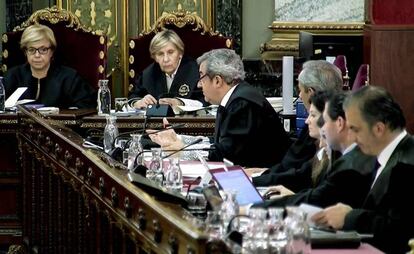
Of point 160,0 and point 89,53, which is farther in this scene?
point 160,0

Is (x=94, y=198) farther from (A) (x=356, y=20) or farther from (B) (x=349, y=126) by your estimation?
(A) (x=356, y=20)

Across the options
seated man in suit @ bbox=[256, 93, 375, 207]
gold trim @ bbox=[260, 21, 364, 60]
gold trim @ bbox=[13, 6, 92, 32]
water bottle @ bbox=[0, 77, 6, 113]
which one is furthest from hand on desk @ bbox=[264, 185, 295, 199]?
gold trim @ bbox=[260, 21, 364, 60]

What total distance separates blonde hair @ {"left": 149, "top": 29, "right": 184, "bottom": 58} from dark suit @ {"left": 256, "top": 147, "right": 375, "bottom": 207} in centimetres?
394

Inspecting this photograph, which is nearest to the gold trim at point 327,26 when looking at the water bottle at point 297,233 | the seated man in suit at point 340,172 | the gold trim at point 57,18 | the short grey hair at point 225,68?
the gold trim at point 57,18

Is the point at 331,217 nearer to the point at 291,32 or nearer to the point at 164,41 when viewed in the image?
the point at 164,41

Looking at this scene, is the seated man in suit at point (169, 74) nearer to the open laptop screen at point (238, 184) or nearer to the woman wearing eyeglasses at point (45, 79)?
the woman wearing eyeglasses at point (45, 79)

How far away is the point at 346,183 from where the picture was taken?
4492 mm

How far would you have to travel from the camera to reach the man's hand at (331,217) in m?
4.18

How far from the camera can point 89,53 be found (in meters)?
8.88

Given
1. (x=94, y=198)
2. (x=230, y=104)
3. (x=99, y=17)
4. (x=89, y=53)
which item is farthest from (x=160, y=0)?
(x=94, y=198)

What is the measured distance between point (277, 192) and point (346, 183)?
60 cm

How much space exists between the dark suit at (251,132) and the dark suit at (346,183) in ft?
5.95

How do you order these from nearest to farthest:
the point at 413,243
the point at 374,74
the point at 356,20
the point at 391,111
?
the point at 413,243, the point at 391,111, the point at 374,74, the point at 356,20

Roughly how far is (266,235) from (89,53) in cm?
583
